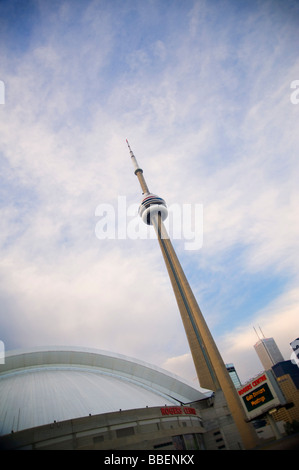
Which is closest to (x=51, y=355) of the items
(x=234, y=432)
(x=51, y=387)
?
(x=51, y=387)

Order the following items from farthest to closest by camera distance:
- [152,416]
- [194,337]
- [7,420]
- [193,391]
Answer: [194,337]
[193,391]
[152,416]
[7,420]

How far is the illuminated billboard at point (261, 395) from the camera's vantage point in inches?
1167

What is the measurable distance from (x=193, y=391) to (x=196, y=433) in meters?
8.00

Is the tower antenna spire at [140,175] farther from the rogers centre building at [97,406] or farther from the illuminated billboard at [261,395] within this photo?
the illuminated billboard at [261,395]

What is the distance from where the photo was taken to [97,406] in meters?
19.6

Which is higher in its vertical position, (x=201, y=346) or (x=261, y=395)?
(x=201, y=346)

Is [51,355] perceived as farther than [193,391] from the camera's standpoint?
No

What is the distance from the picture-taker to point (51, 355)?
2878 cm

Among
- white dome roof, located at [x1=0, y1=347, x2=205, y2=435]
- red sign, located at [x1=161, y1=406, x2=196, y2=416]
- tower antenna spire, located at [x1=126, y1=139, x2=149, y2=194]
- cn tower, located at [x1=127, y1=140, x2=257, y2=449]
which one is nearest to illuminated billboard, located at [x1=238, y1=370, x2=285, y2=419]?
cn tower, located at [x1=127, y1=140, x2=257, y2=449]

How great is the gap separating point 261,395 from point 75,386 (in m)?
23.6

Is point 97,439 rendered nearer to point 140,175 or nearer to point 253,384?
point 253,384

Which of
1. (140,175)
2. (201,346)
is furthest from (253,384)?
(140,175)

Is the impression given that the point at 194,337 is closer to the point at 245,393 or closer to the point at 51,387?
the point at 245,393
